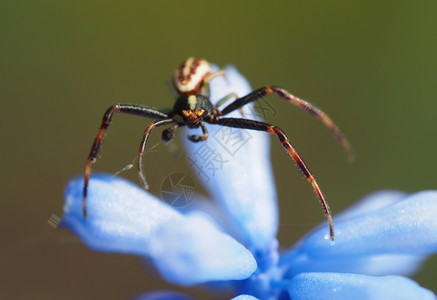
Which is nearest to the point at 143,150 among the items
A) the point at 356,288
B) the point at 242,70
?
the point at 356,288

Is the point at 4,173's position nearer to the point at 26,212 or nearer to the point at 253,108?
the point at 26,212

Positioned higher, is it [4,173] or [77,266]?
[4,173]

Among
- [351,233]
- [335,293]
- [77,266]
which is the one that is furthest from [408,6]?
[335,293]

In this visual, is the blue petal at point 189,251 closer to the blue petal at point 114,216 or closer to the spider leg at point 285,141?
the blue petal at point 114,216

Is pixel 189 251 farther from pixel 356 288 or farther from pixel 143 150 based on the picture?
pixel 143 150

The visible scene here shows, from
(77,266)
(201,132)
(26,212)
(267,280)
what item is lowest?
(77,266)

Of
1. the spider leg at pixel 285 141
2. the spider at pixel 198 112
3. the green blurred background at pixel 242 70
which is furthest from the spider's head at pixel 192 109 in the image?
the green blurred background at pixel 242 70

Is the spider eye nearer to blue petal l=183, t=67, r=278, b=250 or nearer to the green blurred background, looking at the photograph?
blue petal l=183, t=67, r=278, b=250
